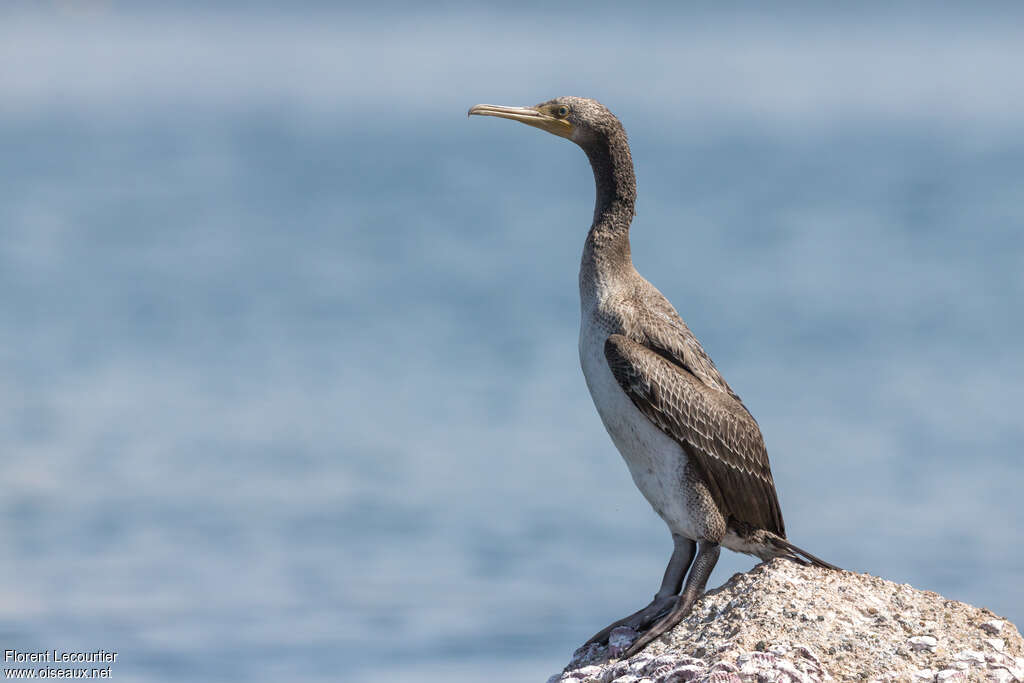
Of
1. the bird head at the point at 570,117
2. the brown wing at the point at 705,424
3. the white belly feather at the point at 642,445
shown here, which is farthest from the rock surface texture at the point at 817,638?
the bird head at the point at 570,117

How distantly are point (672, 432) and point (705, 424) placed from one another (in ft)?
0.99

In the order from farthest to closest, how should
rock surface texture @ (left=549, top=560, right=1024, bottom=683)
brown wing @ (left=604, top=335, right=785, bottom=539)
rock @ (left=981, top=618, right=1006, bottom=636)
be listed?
brown wing @ (left=604, top=335, right=785, bottom=539), rock @ (left=981, top=618, right=1006, bottom=636), rock surface texture @ (left=549, top=560, right=1024, bottom=683)

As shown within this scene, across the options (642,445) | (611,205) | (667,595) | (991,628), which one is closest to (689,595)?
(667,595)

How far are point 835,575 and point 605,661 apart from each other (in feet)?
6.88

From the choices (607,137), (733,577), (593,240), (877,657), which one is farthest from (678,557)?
(607,137)

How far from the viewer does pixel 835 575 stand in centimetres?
1099

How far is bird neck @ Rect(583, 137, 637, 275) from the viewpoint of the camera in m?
11.9

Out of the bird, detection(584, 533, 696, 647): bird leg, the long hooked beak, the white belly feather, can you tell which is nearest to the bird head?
the long hooked beak

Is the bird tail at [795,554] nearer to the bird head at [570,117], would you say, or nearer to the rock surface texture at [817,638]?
the rock surface texture at [817,638]

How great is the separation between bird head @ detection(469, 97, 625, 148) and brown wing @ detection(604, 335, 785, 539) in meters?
2.14

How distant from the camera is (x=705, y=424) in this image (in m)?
11.1

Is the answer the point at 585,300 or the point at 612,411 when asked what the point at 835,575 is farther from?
the point at 585,300

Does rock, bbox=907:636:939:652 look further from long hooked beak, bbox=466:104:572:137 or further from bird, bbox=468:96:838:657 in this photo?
long hooked beak, bbox=466:104:572:137

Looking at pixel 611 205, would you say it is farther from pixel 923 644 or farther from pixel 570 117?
pixel 923 644
